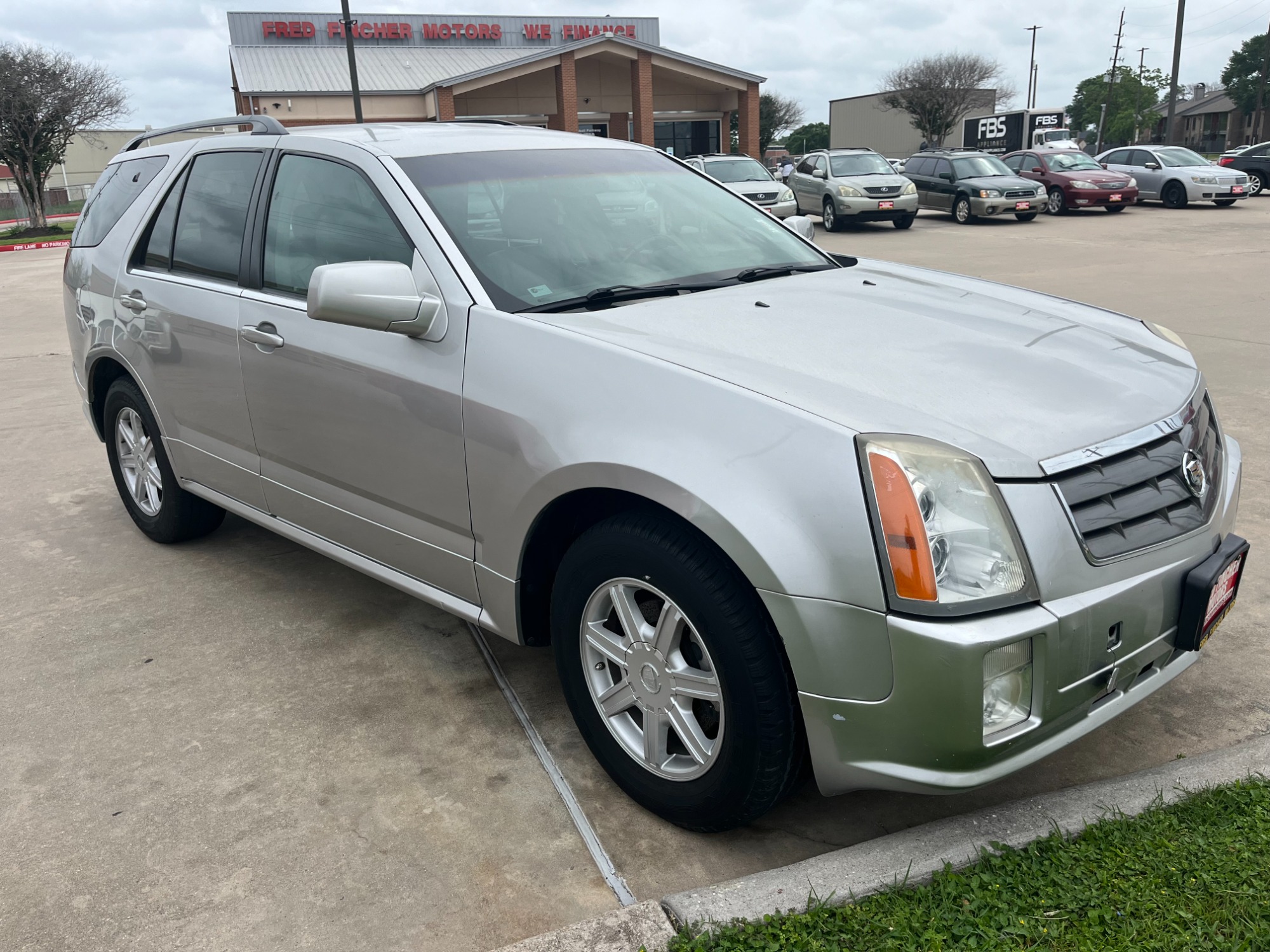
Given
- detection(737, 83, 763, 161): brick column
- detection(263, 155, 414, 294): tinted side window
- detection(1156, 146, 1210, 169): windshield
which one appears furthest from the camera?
detection(737, 83, 763, 161): brick column

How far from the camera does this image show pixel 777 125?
8444 cm

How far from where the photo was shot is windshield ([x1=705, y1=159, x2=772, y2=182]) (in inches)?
780

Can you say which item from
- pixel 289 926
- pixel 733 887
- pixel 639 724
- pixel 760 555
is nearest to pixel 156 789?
pixel 289 926

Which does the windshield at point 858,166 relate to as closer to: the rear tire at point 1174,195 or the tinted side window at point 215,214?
the rear tire at point 1174,195

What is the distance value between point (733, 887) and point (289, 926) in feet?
3.30

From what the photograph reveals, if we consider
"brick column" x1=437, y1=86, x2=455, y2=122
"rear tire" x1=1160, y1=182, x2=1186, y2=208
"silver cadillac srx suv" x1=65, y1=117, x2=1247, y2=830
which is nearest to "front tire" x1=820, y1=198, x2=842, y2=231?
"rear tire" x1=1160, y1=182, x2=1186, y2=208

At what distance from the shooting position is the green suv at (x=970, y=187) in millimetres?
20859

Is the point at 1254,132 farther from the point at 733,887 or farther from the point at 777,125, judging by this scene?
the point at 733,887

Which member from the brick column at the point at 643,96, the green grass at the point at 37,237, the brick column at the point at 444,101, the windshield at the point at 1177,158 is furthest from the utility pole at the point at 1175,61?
the green grass at the point at 37,237

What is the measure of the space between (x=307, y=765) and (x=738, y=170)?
18.6 metres

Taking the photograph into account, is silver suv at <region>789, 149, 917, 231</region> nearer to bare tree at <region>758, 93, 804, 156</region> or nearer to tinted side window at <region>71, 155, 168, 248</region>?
tinted side window at <region>71, 155, 168, 248</region>

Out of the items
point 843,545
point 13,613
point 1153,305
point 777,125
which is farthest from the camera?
point 777,125

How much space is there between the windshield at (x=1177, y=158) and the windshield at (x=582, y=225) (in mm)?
22991

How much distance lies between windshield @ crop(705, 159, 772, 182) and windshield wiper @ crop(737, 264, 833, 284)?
55.0 ft
